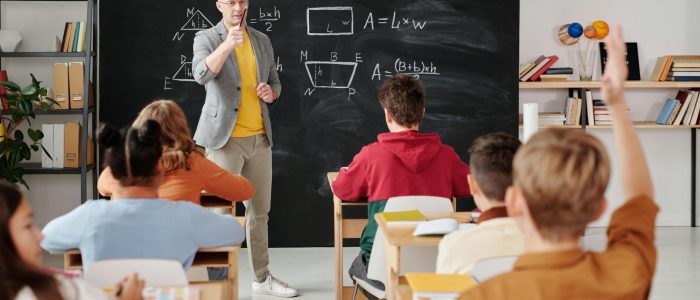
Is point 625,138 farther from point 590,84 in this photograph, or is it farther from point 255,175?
point 590,84

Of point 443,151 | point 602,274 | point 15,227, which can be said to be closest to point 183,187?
point 443,151

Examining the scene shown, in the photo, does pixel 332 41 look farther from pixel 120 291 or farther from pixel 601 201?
pixel 601 201

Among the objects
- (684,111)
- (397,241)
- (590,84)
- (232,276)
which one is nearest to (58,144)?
(232,276)

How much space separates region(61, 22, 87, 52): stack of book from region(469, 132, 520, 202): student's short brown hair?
156 inches

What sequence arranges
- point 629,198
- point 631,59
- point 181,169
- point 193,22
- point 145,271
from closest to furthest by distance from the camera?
point 629,198
point 145,271
point 181,169
point 193,22
point 631,59

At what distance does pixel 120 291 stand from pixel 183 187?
4.88ft

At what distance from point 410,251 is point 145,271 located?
1.21 metres

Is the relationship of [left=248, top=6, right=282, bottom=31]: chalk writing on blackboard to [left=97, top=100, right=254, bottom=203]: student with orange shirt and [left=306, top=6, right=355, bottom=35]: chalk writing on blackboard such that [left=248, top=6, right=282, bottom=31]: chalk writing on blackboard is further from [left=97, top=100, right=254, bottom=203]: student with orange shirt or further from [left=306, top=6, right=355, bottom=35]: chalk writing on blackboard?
[left=97, top=100, right=254, bottom=203]: student with orange shirt

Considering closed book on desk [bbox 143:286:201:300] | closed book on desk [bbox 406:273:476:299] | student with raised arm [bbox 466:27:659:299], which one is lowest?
closed book on desk [bbox 143:286:201:300]

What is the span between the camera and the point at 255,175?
5.05 meters

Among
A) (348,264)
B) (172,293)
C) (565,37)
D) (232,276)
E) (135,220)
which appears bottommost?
(348,264)

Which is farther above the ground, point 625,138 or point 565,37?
point 565,37

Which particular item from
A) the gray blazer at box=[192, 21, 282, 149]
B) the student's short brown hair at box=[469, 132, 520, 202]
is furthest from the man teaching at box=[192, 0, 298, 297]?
the student's short brown hair at box=[469, 132, 520, 202]

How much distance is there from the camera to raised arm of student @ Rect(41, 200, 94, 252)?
285cm
